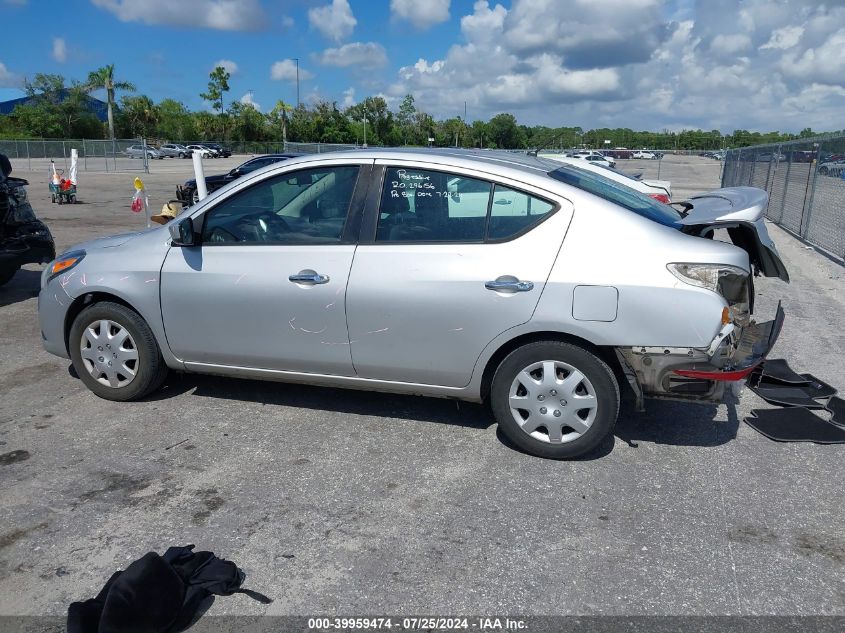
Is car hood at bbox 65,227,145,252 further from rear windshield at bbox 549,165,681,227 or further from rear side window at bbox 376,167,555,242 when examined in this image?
rear windshield at bbox 549,165,681,227

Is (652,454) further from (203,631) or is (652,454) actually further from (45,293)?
(45,293)

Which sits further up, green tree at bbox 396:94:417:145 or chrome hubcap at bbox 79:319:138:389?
green tree at bbox 396:94:417:145

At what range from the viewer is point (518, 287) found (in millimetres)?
4023

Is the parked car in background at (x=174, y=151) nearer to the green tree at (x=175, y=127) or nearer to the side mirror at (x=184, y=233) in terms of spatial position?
the green tree at (x=175, y=127)

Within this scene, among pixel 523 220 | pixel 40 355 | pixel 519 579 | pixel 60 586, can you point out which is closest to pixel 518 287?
pixel 523 220

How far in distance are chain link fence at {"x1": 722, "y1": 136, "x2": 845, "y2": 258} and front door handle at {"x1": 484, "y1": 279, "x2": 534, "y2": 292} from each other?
9436 millimetres

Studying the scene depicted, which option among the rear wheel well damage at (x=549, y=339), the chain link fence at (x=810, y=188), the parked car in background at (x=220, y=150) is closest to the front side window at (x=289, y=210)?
the rear wheel well damage at (x=549, y=339)

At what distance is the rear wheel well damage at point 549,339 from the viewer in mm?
4070

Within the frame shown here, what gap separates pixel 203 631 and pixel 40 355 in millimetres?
4434

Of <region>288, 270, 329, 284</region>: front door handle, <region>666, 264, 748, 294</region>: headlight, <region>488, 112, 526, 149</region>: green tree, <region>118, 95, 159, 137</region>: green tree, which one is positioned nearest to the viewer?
<region>666, 264, 748, 294</region>: headlight

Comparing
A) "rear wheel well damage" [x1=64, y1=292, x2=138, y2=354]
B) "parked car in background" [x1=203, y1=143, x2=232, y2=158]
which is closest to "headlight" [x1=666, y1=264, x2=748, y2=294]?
"rear wheel well damage" [x1=64, y1=292, x2=138, y2=354]

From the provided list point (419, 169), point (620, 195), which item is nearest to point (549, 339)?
point (620, 195)

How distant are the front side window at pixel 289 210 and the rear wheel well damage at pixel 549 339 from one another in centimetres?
121

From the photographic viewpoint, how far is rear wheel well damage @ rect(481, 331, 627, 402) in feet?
13.4
